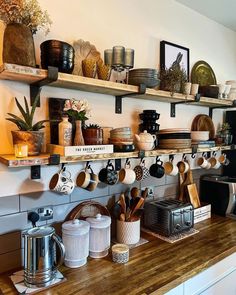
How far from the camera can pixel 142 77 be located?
1398mm

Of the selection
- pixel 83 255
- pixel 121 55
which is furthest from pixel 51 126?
pixel 83 255

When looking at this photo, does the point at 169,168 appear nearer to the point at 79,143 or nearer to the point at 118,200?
the point at 118,200

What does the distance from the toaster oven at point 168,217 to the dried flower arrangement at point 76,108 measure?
77 cm

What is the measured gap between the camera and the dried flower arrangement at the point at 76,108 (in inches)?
47.4

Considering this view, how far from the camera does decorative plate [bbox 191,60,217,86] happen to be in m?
1.99

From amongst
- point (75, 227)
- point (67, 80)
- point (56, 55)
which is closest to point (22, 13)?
point (56, 55)

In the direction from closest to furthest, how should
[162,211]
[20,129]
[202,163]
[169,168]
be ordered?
1. [20,129]
2. [162,211]
3. [169,168]
4. [202,163]

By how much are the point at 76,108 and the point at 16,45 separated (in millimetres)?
358

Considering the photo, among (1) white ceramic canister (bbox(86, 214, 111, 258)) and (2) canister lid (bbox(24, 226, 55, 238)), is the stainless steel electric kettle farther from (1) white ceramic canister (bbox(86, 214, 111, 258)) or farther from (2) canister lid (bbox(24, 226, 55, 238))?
(1) white ceramic canister (bbox(86, 214, 111, 258))

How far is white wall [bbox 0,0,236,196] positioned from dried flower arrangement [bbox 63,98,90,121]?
16cm

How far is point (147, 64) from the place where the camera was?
67.6 inches

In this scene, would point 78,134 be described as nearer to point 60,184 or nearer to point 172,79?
point 60,184

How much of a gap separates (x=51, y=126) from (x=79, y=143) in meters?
0.21

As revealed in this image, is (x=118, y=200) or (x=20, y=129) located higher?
(x=20, y=129)
